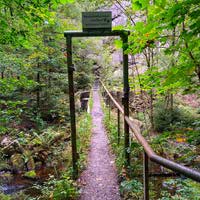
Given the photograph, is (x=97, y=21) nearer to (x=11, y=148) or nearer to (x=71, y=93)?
(x=71, y=93)

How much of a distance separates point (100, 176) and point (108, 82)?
12932mm

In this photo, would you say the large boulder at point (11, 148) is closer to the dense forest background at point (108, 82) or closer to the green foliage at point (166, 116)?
the dense forest background at point (108, 82)

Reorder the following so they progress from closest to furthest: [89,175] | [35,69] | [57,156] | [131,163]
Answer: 1. [131,163]
2. [89,175]
3. [57,156]
4. [35,69]

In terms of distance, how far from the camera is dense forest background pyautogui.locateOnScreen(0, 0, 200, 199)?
247 cm

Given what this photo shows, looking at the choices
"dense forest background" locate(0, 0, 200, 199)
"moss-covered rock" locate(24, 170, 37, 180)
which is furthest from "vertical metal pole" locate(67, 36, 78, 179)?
"moss-covered rock" locate(24, 170, 37, 180)

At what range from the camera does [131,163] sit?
4.38 m

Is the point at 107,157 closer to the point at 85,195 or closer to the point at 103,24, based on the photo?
the point at 85,195

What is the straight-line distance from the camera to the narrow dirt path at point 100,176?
12.9ft

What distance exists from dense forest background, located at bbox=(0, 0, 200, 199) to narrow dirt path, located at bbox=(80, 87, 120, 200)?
0.23 meters

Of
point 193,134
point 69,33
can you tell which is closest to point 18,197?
point 69,33

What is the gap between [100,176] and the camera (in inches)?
182

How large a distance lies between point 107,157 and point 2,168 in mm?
3847

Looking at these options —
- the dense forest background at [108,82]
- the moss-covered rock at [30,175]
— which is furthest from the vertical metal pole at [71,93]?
the moss-covered rock at [30,175]

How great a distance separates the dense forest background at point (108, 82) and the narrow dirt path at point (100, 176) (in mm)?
235
